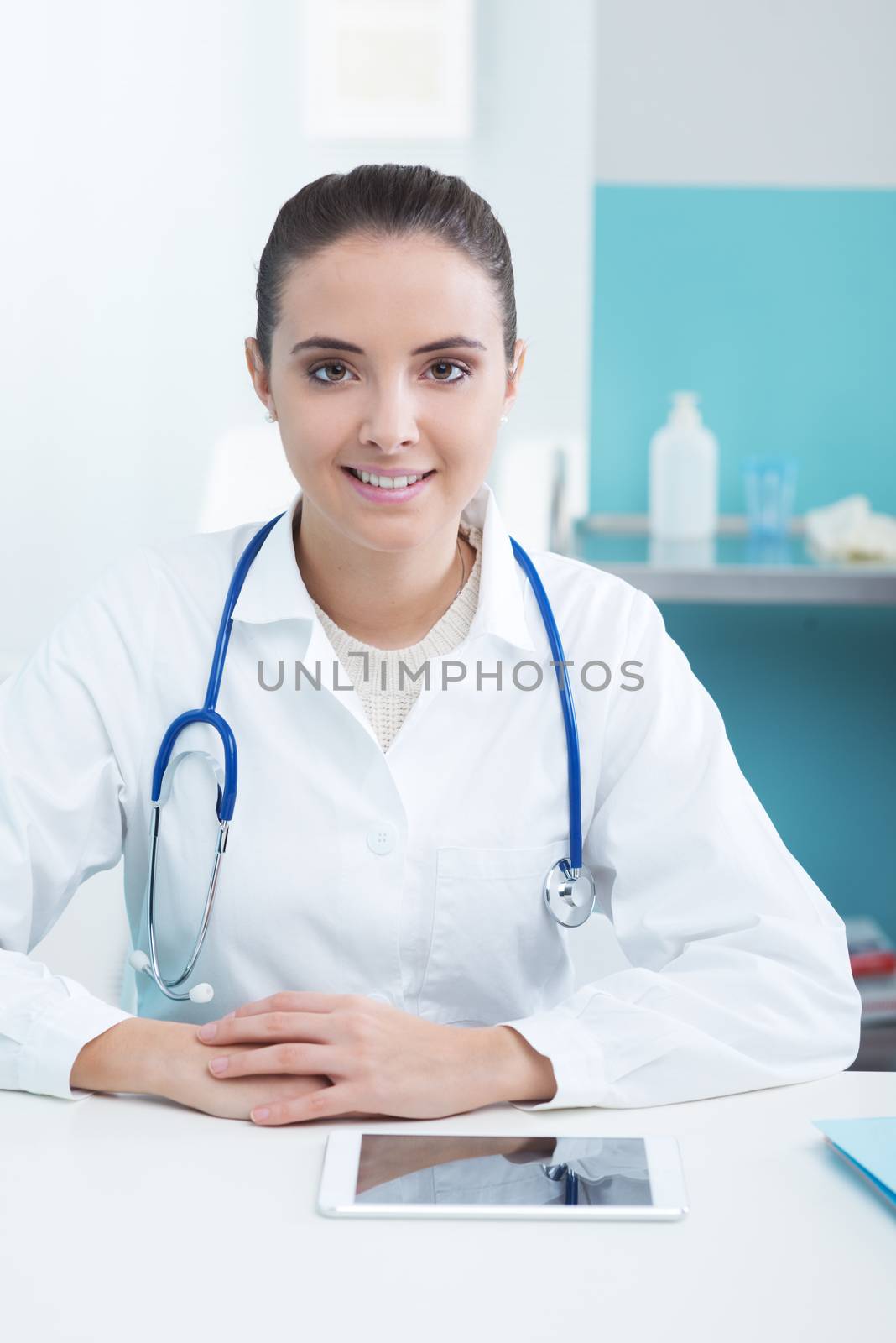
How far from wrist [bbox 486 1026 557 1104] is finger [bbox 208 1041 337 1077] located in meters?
0.11

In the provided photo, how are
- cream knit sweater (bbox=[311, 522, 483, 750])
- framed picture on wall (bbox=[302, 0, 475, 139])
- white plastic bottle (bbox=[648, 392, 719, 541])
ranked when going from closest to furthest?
cream knit sweater (bbox=[311, 522, 483, 750]) < white plastic bottle (bbox=[648, 392, 719, 541]) < framed picture on wall (bbox=[302, 0, 475, 139])

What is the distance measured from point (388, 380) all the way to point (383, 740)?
0.31 m

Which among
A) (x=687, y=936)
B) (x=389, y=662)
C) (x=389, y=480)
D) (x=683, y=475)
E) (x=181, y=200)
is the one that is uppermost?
(x=181, y=200)

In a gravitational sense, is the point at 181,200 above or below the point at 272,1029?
above

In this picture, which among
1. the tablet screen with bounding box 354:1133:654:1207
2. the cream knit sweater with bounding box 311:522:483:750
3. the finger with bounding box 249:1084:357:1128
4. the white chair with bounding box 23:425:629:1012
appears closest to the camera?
the tablet screen with bounding box 354:1133:654:1207

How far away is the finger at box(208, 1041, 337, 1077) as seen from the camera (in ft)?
2.93

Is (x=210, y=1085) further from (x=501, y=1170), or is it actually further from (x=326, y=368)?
(x=326, y=368)

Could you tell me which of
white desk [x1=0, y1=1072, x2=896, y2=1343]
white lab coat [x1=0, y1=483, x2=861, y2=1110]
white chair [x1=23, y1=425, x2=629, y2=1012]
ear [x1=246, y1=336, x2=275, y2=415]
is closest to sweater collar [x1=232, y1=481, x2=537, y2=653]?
white lab coat [x1=0, y1=483, x2=861, y2=1110]

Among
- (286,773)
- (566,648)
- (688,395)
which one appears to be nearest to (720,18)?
(688,395)

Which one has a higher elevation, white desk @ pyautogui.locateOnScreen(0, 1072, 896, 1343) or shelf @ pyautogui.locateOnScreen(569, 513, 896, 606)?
shelf @ pyautogui.locateOnScreen(569, 513, 896, 606)

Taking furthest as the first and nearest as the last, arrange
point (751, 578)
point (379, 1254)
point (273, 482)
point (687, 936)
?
point (273, 482) < point (751, 578) < point (687, 936) < point (379, 1254)

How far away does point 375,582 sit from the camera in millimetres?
1276

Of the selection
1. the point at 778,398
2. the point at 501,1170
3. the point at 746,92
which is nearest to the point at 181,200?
the point at 746,92

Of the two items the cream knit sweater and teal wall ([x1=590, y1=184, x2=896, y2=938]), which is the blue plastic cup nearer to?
teal wall ([x1=590, y1=184, x2=896, y2=938])
